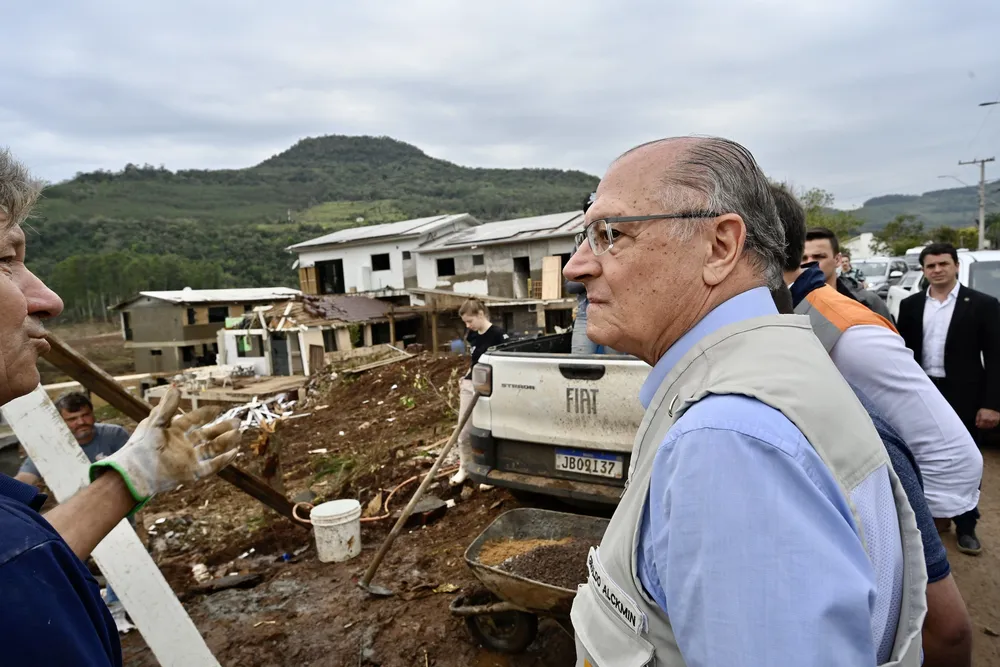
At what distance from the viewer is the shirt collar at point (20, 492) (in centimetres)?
138

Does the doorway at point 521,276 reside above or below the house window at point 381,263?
below

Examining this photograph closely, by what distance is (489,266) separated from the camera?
29.0 meters

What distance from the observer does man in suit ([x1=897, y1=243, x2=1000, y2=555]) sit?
4738mm

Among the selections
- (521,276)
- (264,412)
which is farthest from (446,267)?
(264,412)

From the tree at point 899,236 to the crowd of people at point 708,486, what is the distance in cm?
5384

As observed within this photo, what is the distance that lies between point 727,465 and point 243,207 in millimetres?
126930

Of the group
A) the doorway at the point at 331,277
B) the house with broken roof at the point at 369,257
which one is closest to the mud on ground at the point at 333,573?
the house with broken roof at the point at 369,257

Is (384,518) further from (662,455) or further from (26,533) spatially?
(662,455)

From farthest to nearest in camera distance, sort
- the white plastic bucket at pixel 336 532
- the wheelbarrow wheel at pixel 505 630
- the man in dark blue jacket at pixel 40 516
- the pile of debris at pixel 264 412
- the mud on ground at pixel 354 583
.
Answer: the pile of debris at pixel 264 412 → the white plastic bucket at pixel 336 532 → the mud on ground at pixel 354 583 → the wheelbarrow wheel at pixel 505 630 → the man in dark blue jacket at pixel 40 516

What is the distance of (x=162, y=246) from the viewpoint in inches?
2862

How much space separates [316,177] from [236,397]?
128541 millimetres

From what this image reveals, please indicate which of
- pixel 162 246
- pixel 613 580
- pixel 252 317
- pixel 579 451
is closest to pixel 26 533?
pixel 613 580

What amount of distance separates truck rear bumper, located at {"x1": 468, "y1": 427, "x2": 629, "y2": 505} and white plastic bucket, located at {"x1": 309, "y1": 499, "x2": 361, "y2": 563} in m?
1.24

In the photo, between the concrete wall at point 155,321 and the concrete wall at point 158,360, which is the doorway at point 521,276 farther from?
the concrete wall at point 158,360
